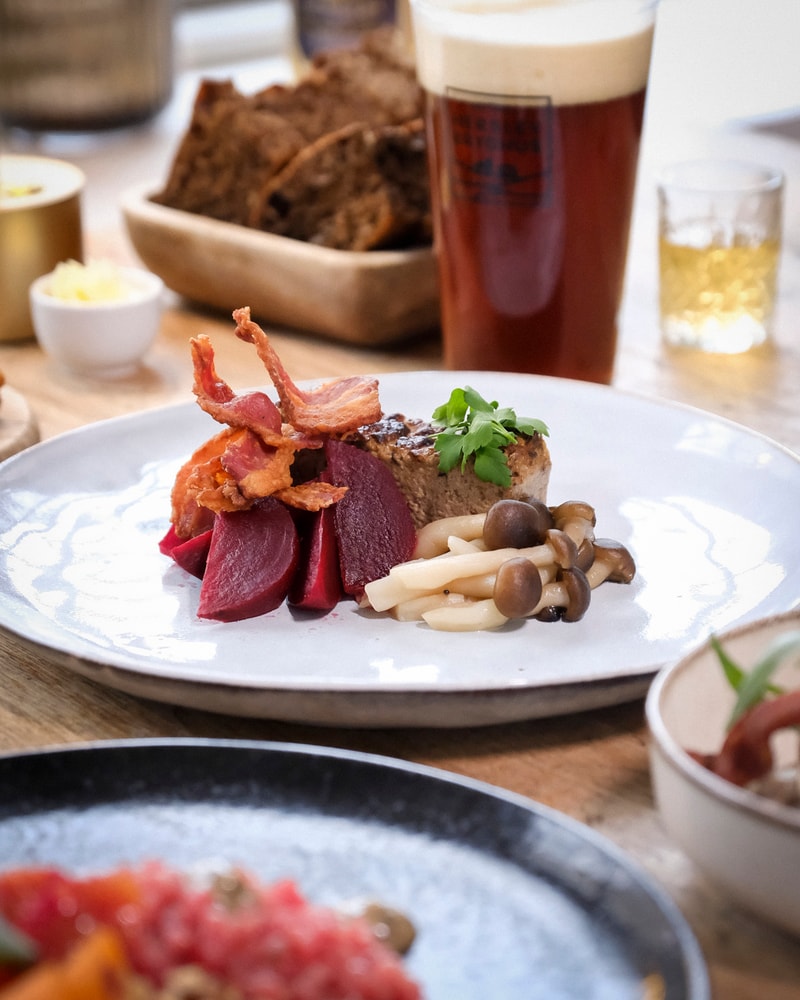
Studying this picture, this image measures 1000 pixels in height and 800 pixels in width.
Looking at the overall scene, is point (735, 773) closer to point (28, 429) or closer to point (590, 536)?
point (590, 536)

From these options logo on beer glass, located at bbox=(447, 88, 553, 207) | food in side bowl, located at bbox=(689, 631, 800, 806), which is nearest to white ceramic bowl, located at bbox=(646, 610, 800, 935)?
food in side bowl, located at bbox=(689, 631, 800, 806)

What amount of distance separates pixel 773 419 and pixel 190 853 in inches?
65.5

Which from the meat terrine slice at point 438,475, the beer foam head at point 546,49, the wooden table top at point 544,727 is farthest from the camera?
the beer foam head at point 546,49

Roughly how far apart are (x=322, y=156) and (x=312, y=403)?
1.08 m

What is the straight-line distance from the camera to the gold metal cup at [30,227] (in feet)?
9.12

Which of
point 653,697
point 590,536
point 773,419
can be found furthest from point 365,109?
point 653,697

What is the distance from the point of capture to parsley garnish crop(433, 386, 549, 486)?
173 cm

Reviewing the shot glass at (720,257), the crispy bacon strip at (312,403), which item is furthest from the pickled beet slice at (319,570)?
the shot glass at (720,257)

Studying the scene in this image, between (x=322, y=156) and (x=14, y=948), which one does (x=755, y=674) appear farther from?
(x=322, y=156)

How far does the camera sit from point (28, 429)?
2248mm

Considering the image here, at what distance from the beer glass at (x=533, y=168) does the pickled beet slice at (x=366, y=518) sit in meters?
0.73

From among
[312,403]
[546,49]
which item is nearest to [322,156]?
[546,49]

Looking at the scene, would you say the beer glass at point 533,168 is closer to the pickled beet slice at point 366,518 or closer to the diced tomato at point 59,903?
the pickled beet slice at point 366,518

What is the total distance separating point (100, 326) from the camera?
263 centimetres
